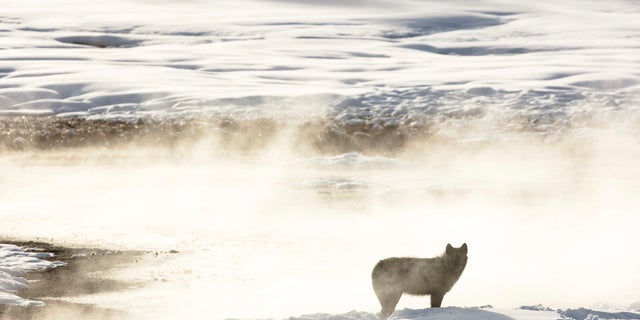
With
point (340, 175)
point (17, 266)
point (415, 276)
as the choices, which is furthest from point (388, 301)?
point (340, 175)

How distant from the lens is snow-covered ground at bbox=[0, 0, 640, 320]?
1291 cm

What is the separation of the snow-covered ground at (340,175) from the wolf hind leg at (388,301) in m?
0.25

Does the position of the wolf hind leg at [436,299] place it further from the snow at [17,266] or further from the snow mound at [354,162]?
the snow mound at [354,162]

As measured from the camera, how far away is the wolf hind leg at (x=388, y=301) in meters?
9.83

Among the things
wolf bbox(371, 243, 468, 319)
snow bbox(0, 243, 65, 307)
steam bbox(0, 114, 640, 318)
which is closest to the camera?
wolf bbox(371, 243, 468, 319)

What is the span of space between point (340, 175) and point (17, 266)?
423 inches

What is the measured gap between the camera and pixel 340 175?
2314 centimetres

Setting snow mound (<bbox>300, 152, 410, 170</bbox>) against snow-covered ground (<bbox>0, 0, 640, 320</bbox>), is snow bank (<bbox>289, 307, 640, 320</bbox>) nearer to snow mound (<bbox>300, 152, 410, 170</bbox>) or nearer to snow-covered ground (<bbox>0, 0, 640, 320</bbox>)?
snow-covered ground (<bbox>0, 0, 640, 320</bbox>)

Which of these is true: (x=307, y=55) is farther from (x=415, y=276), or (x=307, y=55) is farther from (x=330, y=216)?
(x=415, y=276)

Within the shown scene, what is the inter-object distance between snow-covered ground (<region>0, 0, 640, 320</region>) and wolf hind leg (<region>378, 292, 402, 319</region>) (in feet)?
0.82

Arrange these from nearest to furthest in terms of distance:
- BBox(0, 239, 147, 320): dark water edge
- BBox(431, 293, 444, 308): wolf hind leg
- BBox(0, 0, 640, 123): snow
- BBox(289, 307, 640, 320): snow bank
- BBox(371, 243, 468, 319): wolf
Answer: BBox(289, 307, 640, 320): snow bank → BBox(371, 243, 468, 319): wolf → BBox(431, 293, 444, 308): wolf hind leg → BBox(0, 239, 147, 320): dark water edge → BBox(0, 0, 640, 123): snow

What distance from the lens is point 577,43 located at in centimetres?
5869

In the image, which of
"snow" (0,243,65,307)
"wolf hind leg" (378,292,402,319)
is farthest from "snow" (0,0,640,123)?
"wolf hind leg" (378,292,402,319)

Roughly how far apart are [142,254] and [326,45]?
149 feet
